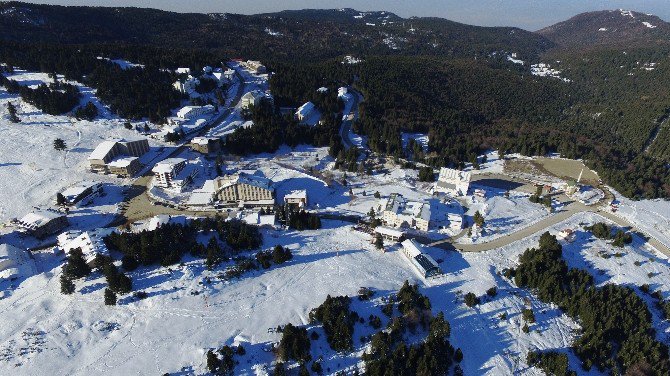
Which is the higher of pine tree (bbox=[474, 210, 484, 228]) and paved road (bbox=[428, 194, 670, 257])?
pine tree (bbox=[474, 210, 484, 228])

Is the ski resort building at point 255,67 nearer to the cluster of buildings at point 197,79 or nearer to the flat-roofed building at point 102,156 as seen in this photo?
the cluster of buildings at point 197,79

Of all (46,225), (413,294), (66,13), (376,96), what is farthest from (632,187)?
(66,13)

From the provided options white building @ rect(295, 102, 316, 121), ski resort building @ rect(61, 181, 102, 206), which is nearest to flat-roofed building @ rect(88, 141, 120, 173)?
ski resort building @ rect(61, 181, 102, 206)

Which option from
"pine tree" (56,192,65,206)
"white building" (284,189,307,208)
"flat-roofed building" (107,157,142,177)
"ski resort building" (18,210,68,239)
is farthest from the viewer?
"flat-roofed building" (107,157,142,177)

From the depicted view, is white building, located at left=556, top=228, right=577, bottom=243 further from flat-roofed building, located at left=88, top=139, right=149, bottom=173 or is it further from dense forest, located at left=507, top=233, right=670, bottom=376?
flat-roofed building, located at left=88, top=139, right=149, bottom=173

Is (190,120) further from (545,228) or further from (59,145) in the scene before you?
(545,228)

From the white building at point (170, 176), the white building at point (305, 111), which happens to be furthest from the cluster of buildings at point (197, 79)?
the white building at point (170, 176)

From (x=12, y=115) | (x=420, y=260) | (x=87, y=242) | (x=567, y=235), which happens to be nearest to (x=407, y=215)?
(x=420, y=260)
